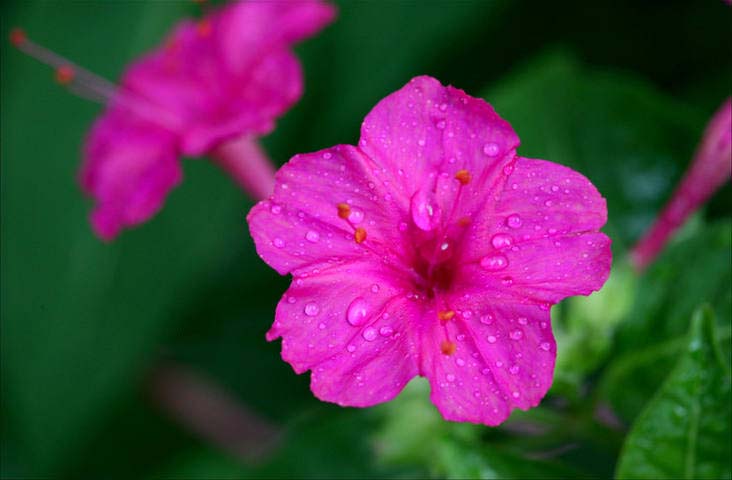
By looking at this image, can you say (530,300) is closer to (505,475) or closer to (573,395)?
(505,475)

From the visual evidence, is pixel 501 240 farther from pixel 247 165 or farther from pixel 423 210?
pixel 247 165

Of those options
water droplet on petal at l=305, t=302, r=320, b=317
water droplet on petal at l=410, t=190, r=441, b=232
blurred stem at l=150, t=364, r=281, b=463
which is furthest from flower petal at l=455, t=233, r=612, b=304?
blurred stem at l=150, t=364, r=281, b=463

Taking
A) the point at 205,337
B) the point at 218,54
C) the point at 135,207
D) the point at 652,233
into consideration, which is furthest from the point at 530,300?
the point at 205,337

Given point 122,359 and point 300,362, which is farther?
point 122,359

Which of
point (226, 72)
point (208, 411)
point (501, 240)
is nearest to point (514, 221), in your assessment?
point (501, 240)

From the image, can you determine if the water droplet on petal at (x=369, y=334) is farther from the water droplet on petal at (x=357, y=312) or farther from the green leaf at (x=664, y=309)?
the green leaf at (x=664, y=309)

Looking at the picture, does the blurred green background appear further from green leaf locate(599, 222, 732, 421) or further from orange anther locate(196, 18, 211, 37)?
orange anther locate(196, 18, 211, 37)

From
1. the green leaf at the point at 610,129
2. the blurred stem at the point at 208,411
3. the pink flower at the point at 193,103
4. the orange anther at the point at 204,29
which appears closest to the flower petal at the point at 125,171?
the pink flower at the point at 193,103
